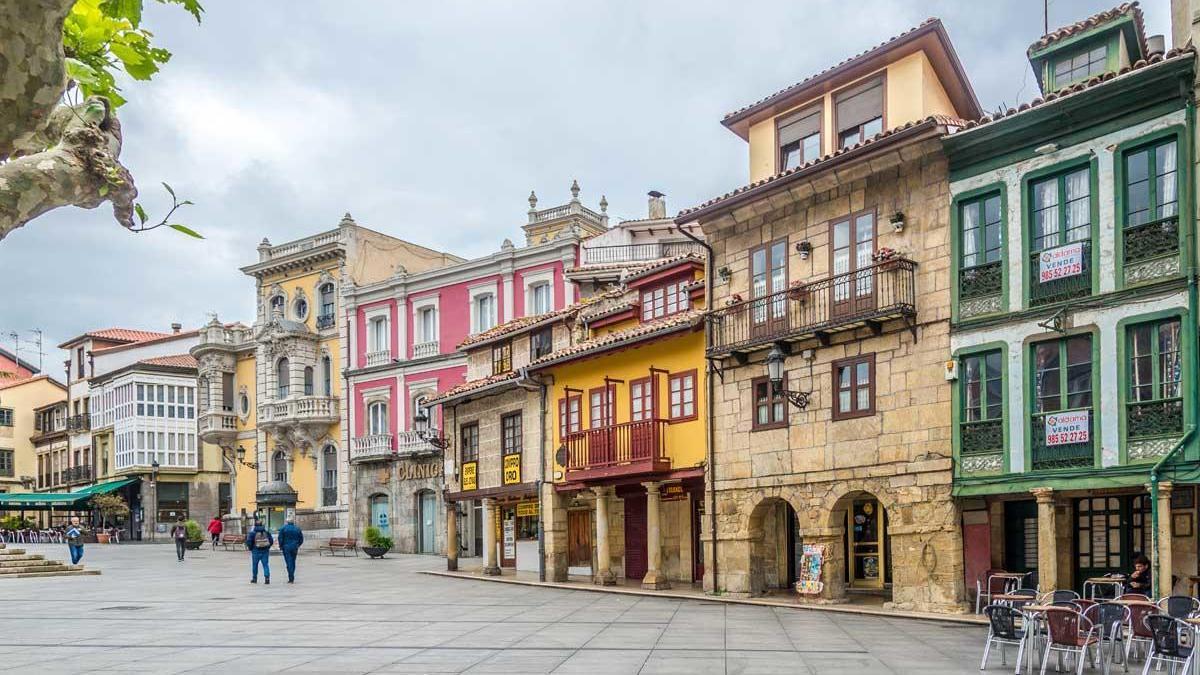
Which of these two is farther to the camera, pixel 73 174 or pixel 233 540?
pixel 233 540

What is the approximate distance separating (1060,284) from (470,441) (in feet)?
65.6

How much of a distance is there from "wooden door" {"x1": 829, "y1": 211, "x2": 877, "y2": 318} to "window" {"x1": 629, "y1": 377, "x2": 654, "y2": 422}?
630 cm

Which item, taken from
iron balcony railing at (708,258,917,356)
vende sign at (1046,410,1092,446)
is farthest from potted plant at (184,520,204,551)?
vende sign at (1046,410,1092,446)

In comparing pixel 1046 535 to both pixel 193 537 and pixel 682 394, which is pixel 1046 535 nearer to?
pixel 682 394

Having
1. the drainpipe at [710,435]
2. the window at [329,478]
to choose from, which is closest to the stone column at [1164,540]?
the drainpipe at [710,435]

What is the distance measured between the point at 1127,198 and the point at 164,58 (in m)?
15.9

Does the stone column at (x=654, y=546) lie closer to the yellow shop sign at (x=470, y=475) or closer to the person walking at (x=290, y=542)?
the yellow shop sign at (x=470, y=475)

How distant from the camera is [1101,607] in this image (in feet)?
41.8

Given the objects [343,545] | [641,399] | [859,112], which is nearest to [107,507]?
[343,545]

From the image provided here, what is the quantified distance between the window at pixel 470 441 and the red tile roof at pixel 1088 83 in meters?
18.6

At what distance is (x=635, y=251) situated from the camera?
1576 inches

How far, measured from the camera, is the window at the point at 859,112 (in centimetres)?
2191

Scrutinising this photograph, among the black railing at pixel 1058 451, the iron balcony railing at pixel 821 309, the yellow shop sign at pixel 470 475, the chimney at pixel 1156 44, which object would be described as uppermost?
the chimney at pixel 1156 44

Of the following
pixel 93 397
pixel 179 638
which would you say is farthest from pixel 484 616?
pixel 93 397
